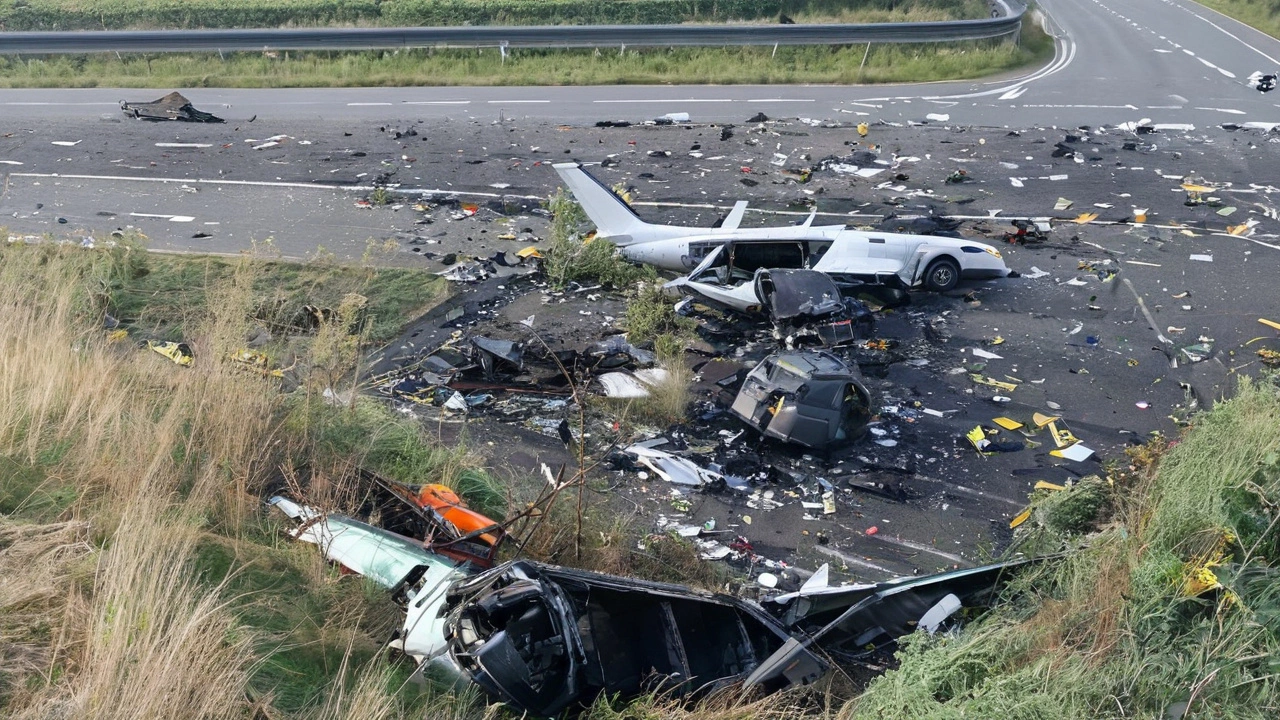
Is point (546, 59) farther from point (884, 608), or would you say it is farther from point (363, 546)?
point (884, 608)

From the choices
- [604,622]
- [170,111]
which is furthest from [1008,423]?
[170,111]

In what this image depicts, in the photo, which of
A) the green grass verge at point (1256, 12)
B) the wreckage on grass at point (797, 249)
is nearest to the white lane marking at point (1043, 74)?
the green grass verge at point (1256, 12)

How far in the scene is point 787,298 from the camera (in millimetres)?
10461

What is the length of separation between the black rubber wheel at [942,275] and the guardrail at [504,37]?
514 inches

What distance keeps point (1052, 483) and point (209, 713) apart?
7355mm

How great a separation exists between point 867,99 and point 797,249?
11222 millimetres

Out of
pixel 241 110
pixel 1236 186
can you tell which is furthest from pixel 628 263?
pixel 241 110

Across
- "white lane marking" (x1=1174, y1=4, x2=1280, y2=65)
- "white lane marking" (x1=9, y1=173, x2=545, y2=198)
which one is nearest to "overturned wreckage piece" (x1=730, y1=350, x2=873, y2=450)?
"white lane marking" (x1=9, y1=173, x2=545, y2=198)

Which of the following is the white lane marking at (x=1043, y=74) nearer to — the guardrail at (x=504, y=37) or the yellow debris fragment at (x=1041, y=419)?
the guardrail at (x=504, y=37)

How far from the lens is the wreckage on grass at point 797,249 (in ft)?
37.3

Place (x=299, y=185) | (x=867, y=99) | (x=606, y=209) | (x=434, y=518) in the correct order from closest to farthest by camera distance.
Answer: (x=434, y=518) < (x=606, y=209) < (x=299, y=185) < (x=867, y=99)

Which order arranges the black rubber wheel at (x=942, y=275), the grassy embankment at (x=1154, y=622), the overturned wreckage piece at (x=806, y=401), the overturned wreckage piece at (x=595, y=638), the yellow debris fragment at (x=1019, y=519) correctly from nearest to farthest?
the grassy embankment at (x=1154, y=622), the overturned wreckage piece at (x=595, y=638), the yellow debris fragment at (x=1019, y=519), the overturned wreckage piece at (x=806, y=401), the black rubber wheel at (x=942, y=275)

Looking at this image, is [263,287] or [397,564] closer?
[397,564]

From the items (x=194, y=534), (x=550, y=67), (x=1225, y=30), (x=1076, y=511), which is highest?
(x=1225, y=30)
